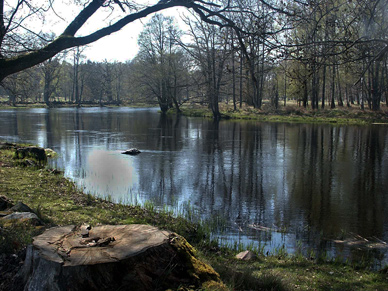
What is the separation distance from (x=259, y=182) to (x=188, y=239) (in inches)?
270

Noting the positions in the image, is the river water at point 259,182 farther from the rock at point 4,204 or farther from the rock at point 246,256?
the rock at point 4,204

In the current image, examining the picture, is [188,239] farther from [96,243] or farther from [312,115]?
[312,115]

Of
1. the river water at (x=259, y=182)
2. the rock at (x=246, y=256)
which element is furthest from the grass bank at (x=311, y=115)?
the rock at (x=246, y=256)

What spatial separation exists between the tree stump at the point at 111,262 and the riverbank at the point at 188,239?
0.53 m

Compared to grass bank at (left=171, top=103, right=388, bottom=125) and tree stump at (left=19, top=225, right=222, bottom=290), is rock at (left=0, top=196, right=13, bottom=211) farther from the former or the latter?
grass bank at (left=171, top=103, right=388, bottom=125)

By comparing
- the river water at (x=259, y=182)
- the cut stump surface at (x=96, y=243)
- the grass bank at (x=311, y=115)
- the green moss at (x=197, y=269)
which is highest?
the grass bank at (x=311, y=115)

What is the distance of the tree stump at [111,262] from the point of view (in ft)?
10.5

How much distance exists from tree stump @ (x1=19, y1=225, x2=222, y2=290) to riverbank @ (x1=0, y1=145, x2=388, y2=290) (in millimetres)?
530

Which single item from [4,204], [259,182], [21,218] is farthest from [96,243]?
[259,182]

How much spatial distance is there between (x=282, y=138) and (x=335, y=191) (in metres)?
14.4

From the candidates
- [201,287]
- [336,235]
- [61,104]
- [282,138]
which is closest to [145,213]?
[336,235]

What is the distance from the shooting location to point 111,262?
330 cm

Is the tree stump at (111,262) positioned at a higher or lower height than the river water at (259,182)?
higher

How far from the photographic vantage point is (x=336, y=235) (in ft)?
27.0
